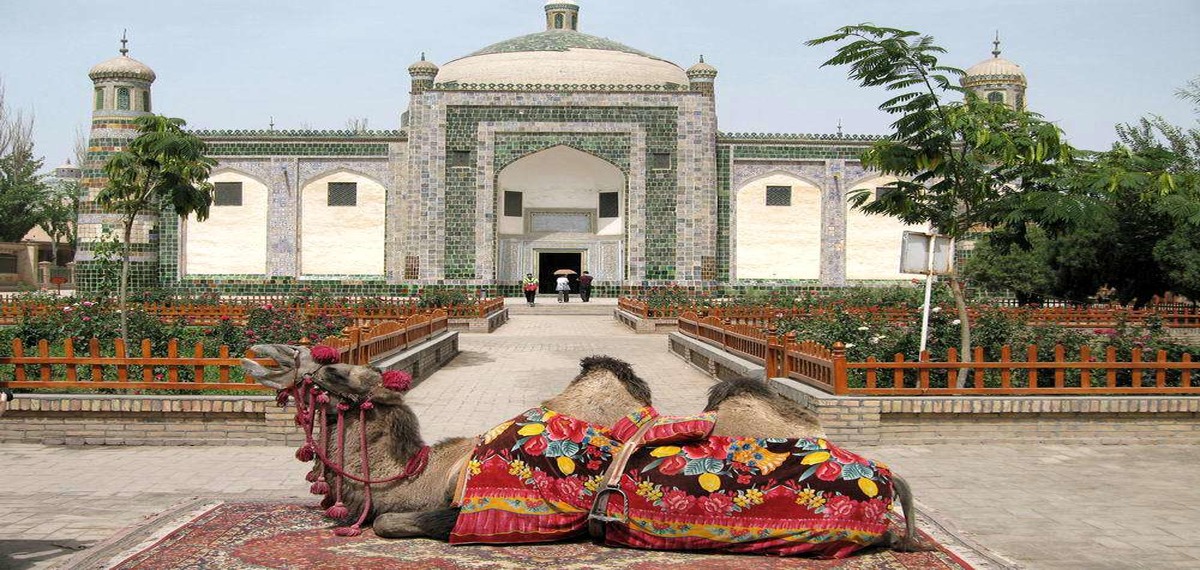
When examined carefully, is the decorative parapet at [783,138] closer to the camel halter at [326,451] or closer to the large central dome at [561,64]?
the large central dome at [561,64]

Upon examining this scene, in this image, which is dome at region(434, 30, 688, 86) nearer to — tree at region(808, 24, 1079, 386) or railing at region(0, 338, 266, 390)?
tree at region(808, 24, 1079, 386)

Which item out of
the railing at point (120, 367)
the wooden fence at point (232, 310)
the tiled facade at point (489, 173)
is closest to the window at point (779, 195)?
the tiled facade at point (489, 173)

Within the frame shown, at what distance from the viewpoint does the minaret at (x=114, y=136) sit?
2839 centimetres

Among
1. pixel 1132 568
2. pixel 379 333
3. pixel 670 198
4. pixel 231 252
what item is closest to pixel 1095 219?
pixel 1132 568

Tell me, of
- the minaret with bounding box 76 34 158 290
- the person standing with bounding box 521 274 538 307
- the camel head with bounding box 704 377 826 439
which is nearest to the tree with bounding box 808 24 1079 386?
the camel head with bounding box 704 377 826 439

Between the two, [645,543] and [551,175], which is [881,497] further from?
[551,175]

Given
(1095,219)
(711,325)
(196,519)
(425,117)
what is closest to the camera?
(196,519)

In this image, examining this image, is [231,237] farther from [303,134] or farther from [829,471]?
[829,471]

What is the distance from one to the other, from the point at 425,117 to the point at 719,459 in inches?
1032

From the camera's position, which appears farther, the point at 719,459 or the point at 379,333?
the point at 379,333

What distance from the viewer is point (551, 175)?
3108 centimetres

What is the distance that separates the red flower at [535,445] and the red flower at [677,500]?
0.44m

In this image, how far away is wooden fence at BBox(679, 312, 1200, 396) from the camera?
746 cm

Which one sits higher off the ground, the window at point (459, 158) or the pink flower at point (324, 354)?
the window at point (459, 158)
